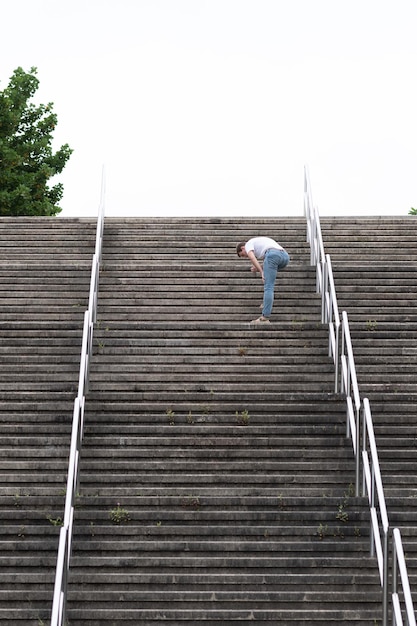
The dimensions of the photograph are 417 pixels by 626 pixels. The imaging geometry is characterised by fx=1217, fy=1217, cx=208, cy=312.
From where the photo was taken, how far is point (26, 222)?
712 inches

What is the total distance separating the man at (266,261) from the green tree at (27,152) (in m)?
15.9

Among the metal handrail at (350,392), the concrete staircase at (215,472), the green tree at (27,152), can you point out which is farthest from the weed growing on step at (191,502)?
the green tree at (27,152)

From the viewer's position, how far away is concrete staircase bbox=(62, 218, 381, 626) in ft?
31.9

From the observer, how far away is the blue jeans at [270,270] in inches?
544

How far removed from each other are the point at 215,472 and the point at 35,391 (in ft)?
7.64

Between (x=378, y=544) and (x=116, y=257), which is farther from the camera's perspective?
(x=116, y=257)

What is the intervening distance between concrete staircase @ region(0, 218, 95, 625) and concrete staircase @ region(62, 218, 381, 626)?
11.9 inches

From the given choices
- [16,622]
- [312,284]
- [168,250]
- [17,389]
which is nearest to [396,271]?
[312,284]

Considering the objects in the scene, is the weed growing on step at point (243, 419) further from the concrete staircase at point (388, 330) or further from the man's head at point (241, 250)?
the man's head at point (241, 250)

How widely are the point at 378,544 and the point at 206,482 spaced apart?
1790 millimetres

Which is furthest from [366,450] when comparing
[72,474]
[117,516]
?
[72,474]

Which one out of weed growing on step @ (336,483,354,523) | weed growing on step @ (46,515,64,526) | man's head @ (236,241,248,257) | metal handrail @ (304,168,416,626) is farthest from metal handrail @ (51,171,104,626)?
metal handrail @ (304,168,416,626)

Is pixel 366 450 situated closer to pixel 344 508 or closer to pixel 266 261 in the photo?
pixel 344 508

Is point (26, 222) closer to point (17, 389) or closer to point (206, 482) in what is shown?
point (17, 389)
